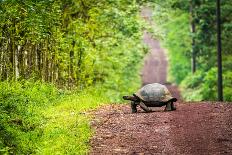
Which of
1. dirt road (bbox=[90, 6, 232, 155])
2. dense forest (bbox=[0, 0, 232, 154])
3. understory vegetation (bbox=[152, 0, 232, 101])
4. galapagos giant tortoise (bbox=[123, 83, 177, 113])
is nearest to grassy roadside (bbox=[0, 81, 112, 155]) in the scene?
dense forest (bbox=[0, 0, 232, 154])

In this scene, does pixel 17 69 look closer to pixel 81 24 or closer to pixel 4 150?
pixel 81 24

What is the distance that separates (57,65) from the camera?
26.8 m

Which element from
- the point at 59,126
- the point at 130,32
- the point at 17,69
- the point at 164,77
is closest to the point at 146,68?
the point at 164,77

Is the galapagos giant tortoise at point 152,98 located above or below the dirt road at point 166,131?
above

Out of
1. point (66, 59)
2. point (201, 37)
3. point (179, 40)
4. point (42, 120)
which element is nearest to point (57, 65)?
point (66, 59)

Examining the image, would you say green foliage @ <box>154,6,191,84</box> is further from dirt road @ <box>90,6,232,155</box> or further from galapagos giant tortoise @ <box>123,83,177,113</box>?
dirt road @ <box>90,6,232,155</box>

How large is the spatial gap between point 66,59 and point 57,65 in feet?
1.78

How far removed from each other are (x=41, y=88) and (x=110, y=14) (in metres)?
8.60

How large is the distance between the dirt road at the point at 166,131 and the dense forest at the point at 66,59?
621 millimetres

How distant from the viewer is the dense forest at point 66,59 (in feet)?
48.3

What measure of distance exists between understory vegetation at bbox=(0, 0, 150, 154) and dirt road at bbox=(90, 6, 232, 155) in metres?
0.57

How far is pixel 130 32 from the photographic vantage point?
1172 inches

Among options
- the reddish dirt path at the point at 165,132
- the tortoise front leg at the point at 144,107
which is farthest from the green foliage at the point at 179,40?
the reddish dirt path at the point at 165,132

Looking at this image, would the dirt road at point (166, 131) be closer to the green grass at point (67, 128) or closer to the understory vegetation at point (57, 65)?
the green grass at point (67, 128)
